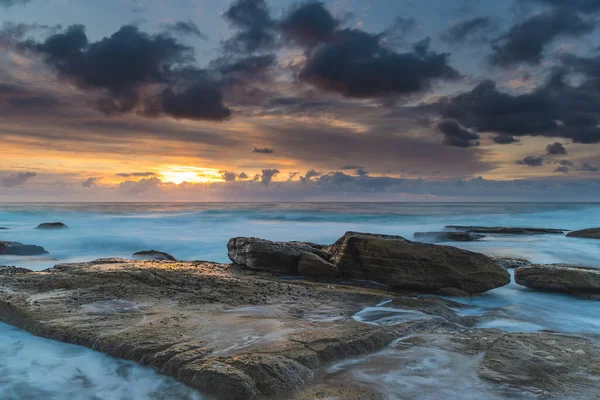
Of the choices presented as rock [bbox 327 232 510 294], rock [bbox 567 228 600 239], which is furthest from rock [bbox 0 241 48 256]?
rock [bbox 567 228 600 239]

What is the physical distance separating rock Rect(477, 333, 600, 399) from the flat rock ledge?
0.01 m

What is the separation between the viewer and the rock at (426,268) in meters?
8.39

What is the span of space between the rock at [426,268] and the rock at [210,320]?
86 cm

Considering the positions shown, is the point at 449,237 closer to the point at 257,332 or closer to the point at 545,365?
the point at 545,365

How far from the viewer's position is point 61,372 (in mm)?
4355

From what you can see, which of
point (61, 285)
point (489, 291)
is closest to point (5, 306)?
A: point (61, 285)

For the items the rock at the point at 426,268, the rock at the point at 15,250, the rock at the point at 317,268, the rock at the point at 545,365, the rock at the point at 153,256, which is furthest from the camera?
the rock at the point at 15,250

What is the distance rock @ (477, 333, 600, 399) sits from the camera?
373 cm

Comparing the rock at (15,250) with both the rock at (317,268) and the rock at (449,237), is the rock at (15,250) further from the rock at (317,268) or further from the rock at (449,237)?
the rock at (449,237)

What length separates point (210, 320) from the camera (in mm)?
5215

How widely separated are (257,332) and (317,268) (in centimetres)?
473

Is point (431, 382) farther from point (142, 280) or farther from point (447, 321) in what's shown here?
point (142, 280)

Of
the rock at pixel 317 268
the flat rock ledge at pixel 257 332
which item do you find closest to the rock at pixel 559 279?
the flat rock ledge at pixel 257 332

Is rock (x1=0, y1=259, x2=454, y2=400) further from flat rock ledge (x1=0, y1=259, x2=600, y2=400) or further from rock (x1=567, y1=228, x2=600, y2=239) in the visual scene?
rock (x1=567, y1=228, x2=600, y2=239)
